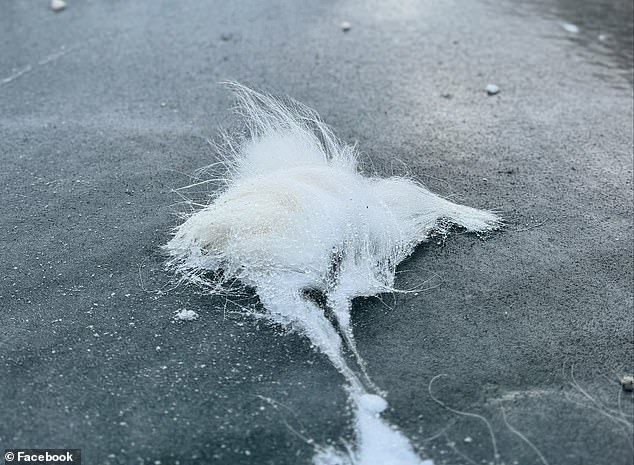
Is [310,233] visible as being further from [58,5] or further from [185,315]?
[58,5]

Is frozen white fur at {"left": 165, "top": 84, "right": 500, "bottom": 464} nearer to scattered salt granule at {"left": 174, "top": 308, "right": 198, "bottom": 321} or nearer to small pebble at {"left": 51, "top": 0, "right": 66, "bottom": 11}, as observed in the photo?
scattered salt granule at {"left": 174, "top": 308, "right": 198, "bottom": 321}

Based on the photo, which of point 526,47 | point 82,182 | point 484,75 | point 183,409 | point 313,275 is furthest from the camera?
point 526,47

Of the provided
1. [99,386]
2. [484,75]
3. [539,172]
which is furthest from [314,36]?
[99,386]

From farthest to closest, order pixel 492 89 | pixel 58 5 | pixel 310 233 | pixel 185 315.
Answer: pixel 58 5 → pixel 492 89 → pixel 310 233 → pixel 185 315

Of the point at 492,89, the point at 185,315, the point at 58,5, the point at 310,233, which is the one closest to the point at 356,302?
the point at 310,233

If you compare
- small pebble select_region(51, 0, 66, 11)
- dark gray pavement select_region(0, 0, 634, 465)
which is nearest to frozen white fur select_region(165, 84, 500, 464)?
dark gray pavement select_region(0, 0, 634, 465)

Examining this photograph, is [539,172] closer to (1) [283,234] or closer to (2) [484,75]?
(2) [484,75]
